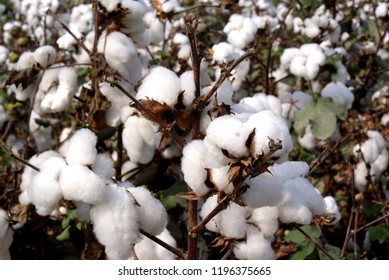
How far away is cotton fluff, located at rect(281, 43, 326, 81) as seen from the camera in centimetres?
272

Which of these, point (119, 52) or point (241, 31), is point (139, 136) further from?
point (241, 31)

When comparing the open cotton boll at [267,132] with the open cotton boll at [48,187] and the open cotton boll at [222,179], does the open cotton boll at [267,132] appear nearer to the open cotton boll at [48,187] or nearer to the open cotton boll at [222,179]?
the open cotton boll at [222,179]

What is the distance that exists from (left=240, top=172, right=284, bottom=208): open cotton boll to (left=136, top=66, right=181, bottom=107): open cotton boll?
10.4 inches

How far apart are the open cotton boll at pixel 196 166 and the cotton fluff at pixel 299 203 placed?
267mm

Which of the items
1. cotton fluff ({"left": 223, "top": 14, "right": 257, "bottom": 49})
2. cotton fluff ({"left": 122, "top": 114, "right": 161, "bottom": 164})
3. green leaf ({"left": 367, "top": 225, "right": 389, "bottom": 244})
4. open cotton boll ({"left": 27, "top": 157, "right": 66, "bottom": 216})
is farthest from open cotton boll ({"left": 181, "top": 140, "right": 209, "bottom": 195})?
cotton fluff ({"left": 223, "top": 14, "right": 257, "bottom": 49})

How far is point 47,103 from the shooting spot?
2.14 m

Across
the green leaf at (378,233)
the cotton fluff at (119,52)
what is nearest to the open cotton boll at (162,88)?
the cotton fluff at (119,52)

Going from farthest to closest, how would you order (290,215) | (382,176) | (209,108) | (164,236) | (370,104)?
1. (370,104)
2. (382,176)
3. (164,236)
4. (290,215)
5. (209,108)

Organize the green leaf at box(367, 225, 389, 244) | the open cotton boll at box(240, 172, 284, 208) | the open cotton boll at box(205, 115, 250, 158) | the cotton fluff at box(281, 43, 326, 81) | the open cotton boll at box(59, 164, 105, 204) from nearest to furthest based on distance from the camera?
the open cotton boll at box(205, 115, 250, 158) → the open cotton boll at box(240, 172, 284, 208) → the open cotton boll at box(59, 164, 105, 204) → the green leaf at box(367, 225, 389, 244) → the cotton fluff at box(281, 43, 326, 81)

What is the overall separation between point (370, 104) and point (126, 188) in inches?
90.3

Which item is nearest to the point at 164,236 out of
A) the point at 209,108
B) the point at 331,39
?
the point at 209,108

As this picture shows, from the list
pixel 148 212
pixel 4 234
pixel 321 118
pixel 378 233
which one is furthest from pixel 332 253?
pixel 4 234

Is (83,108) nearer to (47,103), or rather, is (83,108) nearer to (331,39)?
(47,103)

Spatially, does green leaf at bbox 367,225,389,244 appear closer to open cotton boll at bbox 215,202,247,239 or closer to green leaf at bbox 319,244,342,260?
green leaf at bbox 319,244,342,260
